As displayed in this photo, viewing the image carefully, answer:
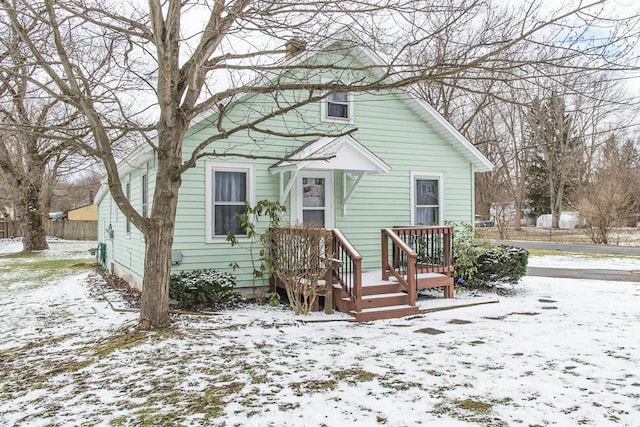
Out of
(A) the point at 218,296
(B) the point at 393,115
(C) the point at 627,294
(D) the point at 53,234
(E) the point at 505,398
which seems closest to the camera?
(E) the point at 505,398

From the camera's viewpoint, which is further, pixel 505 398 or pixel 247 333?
pixel 247 333

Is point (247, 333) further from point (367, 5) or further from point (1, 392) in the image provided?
point (367, 5)

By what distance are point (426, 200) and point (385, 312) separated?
4174 mm

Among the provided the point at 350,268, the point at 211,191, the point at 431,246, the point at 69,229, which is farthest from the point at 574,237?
the point at 69,229

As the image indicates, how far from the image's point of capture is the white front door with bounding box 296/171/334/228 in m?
9.87

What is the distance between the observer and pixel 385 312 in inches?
310


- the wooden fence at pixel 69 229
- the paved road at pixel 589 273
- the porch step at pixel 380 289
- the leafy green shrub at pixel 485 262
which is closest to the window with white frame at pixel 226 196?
the porch step at pixel 380 289

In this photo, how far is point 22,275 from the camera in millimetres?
14906

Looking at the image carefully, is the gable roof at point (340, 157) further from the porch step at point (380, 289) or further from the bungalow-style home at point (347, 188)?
the porch step at point (380, 289)

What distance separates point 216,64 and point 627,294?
9.26 meters

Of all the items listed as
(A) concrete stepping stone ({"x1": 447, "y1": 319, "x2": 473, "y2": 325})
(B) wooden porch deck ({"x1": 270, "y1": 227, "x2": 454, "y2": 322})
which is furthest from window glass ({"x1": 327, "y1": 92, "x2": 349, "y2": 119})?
(A) concrete stepping stone ({"x1": 447, "y1": 319, "x2": 473, "y2": 325})

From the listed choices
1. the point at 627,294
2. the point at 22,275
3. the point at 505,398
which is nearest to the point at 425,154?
the point at 627,294

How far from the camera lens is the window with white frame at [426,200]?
36.4 ft

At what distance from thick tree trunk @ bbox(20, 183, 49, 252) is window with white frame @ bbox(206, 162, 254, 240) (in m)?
19.1
